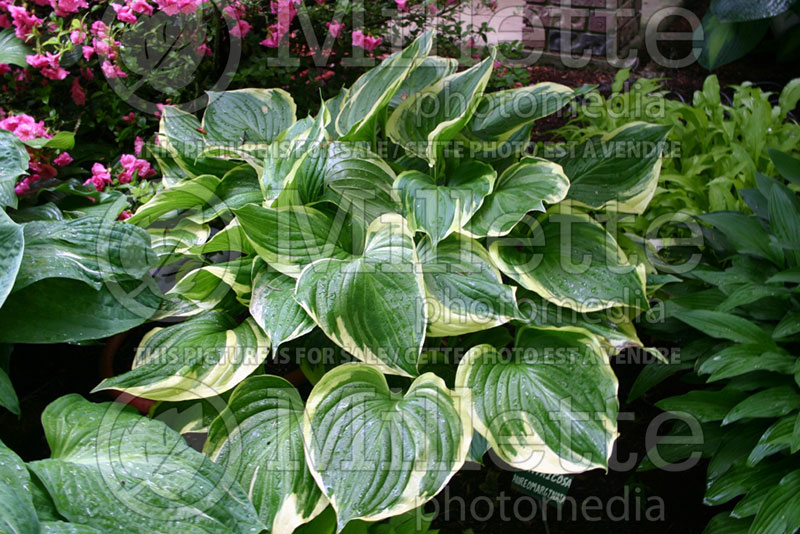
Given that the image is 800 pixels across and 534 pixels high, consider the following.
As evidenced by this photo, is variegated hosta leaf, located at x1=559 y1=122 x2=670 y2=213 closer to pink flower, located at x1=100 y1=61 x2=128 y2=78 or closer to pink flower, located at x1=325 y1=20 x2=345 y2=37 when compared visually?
pink flower, located at x1=325 y1=20 x2=345 y2=37

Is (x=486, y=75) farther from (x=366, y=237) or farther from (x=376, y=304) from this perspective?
(x=376, y=304)

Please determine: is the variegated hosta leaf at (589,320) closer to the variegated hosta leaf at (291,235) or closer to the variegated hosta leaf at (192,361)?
the variegated hosta leaf at (291,235)

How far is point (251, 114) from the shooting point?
4.72 ft

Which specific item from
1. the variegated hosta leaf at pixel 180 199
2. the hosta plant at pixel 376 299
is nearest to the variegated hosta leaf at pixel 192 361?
the hosta plant at pixel 376 299

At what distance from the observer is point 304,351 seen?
121cm

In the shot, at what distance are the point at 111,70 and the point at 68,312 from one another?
0.66 m

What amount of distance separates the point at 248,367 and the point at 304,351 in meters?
0.18

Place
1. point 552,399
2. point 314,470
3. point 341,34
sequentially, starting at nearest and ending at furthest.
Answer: point 314,470 < point 552,399 < point 341,34

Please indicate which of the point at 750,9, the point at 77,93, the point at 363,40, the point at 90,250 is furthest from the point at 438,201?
the point at 750,9

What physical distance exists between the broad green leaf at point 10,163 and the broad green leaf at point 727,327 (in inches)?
50.1

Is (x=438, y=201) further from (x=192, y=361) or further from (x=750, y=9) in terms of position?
(x=750, y=9)

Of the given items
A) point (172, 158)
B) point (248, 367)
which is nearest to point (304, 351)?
point (248, 367)

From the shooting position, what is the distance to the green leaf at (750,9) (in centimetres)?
238

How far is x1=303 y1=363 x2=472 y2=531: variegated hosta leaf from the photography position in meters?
0.90
